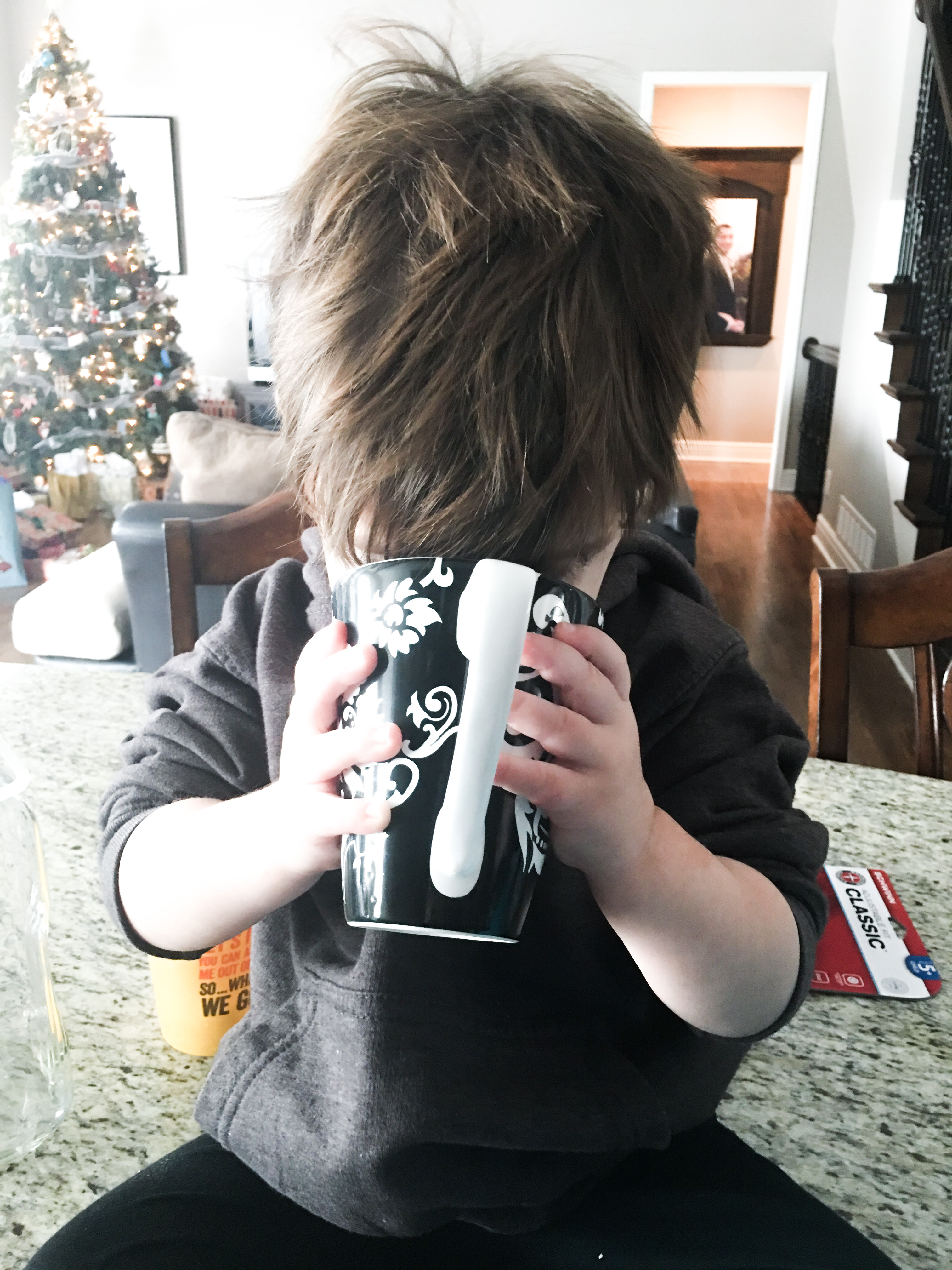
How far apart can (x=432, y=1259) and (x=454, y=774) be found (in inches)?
13.0

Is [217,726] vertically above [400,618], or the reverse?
[400,618]

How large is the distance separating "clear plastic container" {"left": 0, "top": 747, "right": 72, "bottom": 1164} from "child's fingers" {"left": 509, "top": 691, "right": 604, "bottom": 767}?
0.93 feet

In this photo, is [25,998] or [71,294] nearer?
[25,998]

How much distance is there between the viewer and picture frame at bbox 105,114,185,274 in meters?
6.02

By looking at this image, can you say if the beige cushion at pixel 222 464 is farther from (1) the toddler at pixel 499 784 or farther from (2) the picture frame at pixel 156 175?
(2) the picture frame at pixel 156 175

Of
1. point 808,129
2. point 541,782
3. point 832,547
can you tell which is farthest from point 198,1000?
point 808,129

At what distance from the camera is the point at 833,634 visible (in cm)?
94

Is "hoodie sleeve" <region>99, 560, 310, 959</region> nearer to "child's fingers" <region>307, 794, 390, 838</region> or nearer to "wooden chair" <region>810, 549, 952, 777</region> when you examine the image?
"child's fingers" <region>307, 794, 390, 838</region>

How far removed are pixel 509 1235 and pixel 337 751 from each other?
318mm

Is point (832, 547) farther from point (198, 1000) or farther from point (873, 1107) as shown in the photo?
point (198, 1000)

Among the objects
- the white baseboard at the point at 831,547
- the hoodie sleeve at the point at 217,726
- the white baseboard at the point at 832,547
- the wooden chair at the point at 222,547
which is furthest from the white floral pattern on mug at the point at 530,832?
the white baseboard at the point at 832,547

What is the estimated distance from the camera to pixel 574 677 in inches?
13.5

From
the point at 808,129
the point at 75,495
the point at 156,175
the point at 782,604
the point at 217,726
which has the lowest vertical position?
the point at 782,604

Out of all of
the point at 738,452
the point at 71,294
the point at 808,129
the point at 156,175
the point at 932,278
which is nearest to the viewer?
the point at 932,278
